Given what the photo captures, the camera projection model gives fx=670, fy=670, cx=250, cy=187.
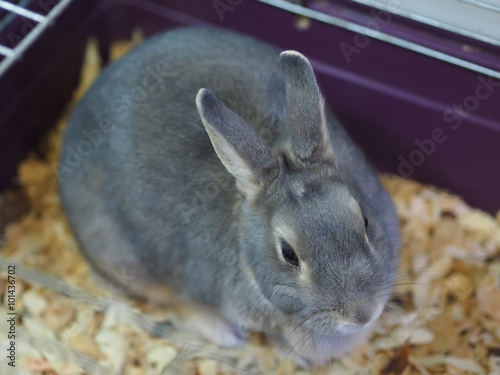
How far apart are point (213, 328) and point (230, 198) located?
924mm

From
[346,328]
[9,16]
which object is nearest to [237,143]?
[346,328]

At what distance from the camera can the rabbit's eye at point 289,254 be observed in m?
2.66

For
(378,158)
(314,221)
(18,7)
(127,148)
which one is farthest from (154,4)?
(314,221)

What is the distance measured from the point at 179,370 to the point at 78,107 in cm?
156

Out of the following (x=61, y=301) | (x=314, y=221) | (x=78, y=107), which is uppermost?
(x=78, y=107)

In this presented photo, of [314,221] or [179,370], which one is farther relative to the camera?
[179,370]

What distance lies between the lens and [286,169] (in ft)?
9.22

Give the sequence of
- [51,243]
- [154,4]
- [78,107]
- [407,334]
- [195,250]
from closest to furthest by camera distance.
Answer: [195,250] < [407,334] < [78,107] < [51,243] < [154,4]

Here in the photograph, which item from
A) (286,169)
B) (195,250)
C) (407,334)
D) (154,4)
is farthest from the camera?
(154,4)

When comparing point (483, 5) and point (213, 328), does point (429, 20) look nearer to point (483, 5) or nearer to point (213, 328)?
point (483, 5)

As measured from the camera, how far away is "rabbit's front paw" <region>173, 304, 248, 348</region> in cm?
364

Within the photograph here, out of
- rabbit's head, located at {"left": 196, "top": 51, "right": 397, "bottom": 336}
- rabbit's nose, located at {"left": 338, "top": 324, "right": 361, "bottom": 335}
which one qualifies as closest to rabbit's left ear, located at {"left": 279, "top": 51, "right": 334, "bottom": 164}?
rabbit's head, located at {"left": 196, "top": 51, "right": 397, "bottom": 336}

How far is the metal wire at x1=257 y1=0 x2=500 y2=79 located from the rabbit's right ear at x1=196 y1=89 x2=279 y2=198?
1.32 meters

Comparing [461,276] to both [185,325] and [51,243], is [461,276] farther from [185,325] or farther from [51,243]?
[51,243]
